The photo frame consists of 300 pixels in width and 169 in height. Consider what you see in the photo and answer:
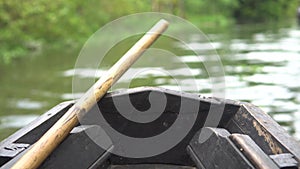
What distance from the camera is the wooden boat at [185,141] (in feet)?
4.70

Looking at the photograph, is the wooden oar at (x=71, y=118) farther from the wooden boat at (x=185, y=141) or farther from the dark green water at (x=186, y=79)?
the dark green water at (x=186, y=79)

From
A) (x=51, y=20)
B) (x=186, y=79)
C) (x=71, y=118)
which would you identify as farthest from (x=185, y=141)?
(x=51, y=20)

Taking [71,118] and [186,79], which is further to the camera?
[186,79]

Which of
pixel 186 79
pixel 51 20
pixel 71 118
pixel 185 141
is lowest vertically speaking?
pixel 185 141

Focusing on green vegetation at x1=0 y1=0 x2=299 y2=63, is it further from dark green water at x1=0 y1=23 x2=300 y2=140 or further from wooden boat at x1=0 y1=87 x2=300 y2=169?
wooden boat at x1=0 y1=87 x2=300 y2=169

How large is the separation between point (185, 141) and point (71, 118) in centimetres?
55

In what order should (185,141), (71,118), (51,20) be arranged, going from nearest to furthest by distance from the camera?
(71,118), (185,141), (51,20)

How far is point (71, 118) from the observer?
1748 mm

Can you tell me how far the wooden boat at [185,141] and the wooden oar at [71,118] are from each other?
Answer: 0.14ft

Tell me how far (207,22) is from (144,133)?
20298mm

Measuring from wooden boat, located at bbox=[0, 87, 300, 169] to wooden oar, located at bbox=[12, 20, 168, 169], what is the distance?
0.04 meters

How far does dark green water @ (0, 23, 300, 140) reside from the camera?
453 cm

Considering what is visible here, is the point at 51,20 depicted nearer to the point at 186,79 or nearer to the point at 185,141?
the point at 186,79

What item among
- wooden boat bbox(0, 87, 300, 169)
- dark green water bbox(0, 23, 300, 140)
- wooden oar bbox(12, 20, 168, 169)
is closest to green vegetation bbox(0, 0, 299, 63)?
dark green water bbox(0, 23, 300, 140)
